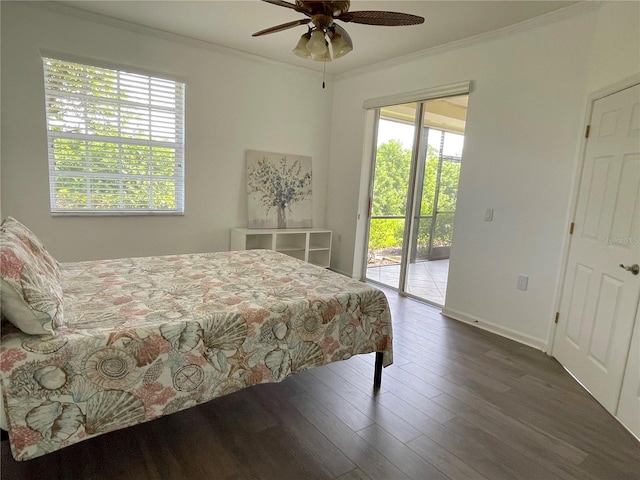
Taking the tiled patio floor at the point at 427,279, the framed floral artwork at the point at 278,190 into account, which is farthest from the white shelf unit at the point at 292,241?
the tiled patio floor at the point at 427,279

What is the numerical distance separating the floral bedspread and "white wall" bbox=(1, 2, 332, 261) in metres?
1.48

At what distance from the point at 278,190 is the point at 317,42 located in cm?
275

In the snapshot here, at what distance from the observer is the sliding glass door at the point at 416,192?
406 centimetres

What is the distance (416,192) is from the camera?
4.29m

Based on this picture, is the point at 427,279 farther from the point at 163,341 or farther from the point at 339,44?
the point at 163,341

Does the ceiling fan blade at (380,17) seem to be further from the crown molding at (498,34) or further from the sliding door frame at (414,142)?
the sliding door frame at (414,142)

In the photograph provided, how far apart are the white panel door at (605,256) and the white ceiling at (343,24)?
1101 mm

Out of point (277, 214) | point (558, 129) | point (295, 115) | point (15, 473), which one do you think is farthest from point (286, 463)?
point (295, 115)

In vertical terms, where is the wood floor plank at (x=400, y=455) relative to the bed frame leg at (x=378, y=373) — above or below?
below

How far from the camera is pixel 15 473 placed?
1545 millimetres

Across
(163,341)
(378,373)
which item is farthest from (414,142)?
(163,341)

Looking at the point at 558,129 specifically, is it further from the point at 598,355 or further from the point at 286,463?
the point at 286,463

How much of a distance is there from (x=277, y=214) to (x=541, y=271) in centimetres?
298

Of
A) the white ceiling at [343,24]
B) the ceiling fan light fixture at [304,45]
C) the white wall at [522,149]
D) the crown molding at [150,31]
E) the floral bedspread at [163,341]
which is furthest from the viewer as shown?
the crown molding at [150,31]
